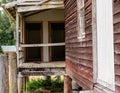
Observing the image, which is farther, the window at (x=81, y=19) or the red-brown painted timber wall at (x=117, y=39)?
the window at (x=81, y=19)

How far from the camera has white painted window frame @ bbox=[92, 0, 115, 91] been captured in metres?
5.62

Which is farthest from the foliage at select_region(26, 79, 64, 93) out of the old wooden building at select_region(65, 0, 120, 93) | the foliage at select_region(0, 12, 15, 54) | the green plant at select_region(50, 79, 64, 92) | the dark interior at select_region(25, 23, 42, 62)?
the foliage at select_region(0, 12, 15, 54)

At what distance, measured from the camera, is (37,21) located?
18328mm

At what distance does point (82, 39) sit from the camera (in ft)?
29.9

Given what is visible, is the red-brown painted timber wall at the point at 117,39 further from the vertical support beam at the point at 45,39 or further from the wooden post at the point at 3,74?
the vertical support beam at the point at 45,39

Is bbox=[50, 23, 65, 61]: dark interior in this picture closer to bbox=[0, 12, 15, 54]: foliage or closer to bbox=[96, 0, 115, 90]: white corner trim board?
bbox=[96, 0, 115, 90]: white corner trim board

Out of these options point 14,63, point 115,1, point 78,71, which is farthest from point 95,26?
point 78,71

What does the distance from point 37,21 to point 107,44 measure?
12705 millimetres

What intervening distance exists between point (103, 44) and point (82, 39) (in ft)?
9.72

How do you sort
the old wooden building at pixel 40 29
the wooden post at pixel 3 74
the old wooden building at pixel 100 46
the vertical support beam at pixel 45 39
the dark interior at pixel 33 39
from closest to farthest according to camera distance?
the old wooden building at pixel 100 46 < the wooden post at pixel 3 74 < the old wooden building at pixel 40 29 < the vertical support beam at pixel 45 39 < the dark interior at pixel 33 39

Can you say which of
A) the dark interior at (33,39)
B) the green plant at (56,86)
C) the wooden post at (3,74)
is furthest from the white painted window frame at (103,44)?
the dark interior at (33,39)

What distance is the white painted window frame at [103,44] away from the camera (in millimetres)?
5617

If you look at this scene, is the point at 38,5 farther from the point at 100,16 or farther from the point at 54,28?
the point at 100,16

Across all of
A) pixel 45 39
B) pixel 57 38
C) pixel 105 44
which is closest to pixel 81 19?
pixel 105 44
